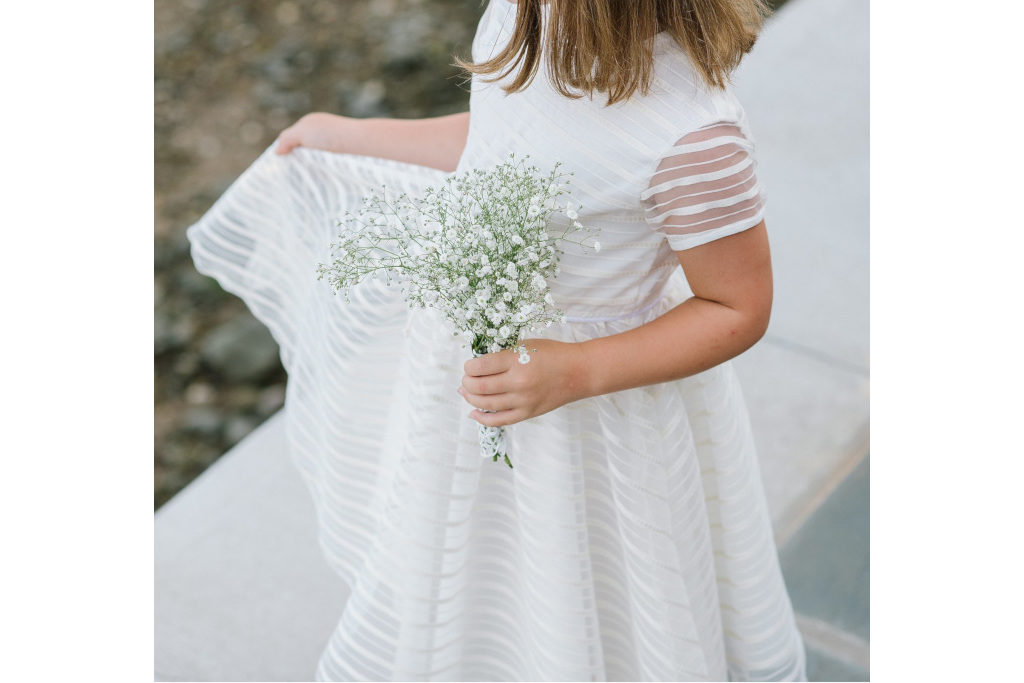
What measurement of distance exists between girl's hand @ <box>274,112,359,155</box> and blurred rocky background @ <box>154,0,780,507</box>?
1323 millimetres

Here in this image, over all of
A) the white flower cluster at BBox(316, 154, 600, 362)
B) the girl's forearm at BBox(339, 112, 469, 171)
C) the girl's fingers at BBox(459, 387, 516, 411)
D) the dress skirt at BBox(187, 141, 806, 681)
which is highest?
the girl's forearm at BBox(339, 112, 469, 171)

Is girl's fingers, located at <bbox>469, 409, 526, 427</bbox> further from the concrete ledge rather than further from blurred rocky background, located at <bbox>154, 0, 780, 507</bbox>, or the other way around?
blurred rocky background, located at <bbox>154, 0, 780, 507</bbox>

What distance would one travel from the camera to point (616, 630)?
71.4 inches

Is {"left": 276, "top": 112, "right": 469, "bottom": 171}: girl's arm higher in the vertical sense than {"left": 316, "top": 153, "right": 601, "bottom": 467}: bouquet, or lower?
higher

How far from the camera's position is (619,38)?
134 centimetres

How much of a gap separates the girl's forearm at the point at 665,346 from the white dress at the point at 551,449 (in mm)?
102

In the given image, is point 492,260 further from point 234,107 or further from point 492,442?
point 234,107

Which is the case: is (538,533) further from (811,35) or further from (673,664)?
(811,35)

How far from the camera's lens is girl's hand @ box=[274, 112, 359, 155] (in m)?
1.89

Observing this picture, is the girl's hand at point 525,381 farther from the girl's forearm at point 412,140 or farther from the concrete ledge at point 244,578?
the concrete ledge at point 244,578

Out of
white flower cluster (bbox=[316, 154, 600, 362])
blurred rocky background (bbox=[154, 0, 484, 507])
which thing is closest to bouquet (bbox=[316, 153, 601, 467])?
white flower cluster (bbox=[316, 154, 600, 362])

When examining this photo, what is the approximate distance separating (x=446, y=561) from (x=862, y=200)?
91.1 inches

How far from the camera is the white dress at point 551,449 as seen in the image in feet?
4.52

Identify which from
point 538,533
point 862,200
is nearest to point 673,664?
point 538,533
